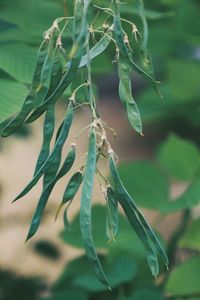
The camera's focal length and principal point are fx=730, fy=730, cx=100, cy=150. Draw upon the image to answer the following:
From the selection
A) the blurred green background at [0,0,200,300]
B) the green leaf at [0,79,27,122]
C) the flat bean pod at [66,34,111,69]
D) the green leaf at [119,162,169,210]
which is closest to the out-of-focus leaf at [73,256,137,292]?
the blurred green background at [0,0,200,300]

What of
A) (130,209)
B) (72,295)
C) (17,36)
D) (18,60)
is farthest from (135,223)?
(72,295)

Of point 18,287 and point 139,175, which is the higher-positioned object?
point 139,175

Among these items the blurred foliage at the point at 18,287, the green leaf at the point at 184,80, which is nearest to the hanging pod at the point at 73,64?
the green leaf at the point at 184,80

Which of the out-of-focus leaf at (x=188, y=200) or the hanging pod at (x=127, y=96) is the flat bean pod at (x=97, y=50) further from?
the out-of-focus leaf at (x=188, y=200)

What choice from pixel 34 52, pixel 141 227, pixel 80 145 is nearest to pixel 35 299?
pixel 34 52

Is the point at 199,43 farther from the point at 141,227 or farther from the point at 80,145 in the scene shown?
the point at 80,145

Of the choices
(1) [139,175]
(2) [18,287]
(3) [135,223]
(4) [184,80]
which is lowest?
(2) [18,287]

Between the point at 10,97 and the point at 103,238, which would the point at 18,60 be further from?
the point at 103,238
